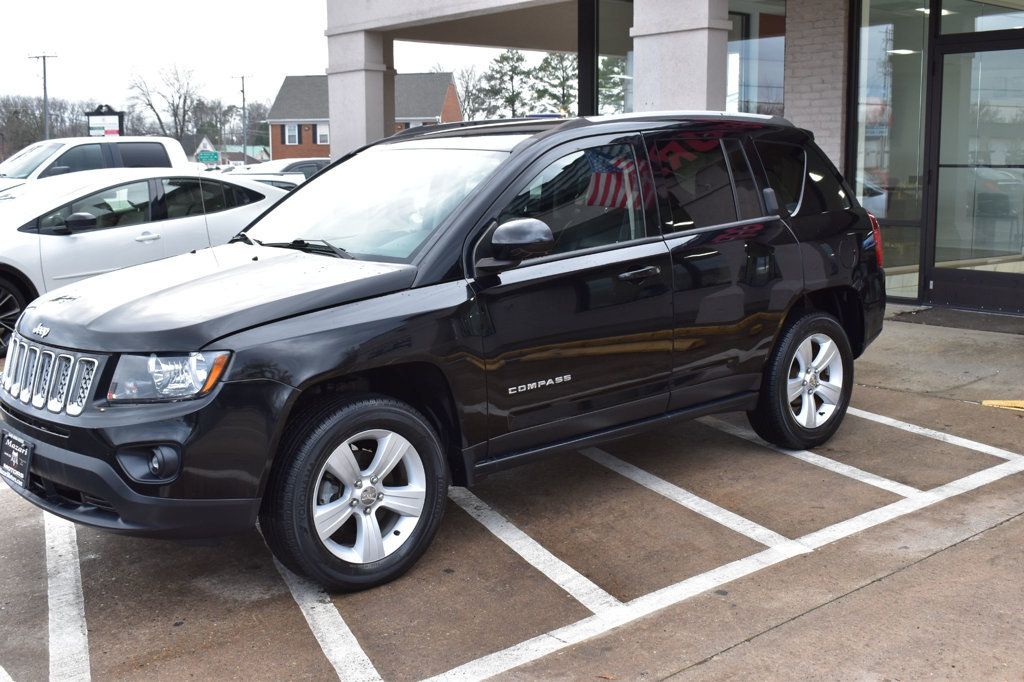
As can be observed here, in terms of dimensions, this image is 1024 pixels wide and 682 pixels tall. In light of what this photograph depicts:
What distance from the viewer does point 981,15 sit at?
1036 cm

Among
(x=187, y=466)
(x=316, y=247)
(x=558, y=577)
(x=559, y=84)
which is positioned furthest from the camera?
(x=559, y=84)

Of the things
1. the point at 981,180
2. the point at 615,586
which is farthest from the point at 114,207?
the point at 981,180

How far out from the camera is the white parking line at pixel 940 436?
6.17m

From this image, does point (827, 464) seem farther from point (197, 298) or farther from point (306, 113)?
point (306, 113)

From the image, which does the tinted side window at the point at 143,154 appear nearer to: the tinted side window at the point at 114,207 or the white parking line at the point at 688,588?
the tinted side window at the point at 114,207

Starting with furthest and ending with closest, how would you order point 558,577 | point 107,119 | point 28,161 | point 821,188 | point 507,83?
point 507,83, point 107,119, point 28,161, point 821,188, point 558,577

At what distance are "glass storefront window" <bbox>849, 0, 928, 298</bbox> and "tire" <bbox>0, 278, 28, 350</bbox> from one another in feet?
26.6

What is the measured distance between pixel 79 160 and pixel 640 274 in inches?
450

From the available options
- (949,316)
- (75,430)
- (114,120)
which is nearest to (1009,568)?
(75,430)

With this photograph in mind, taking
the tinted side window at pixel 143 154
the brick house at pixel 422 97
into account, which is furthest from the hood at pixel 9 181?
the brick house at pixel 422 97

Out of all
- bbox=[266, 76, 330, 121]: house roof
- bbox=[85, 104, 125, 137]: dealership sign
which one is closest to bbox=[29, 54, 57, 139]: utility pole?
bbox=[266, 76, 330, 121]: house roof

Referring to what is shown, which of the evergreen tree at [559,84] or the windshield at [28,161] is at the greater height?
the evergreen tree at [559,84]

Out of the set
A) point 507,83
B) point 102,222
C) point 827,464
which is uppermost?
point 507,83

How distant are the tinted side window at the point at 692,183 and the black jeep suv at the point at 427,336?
0.01 m
